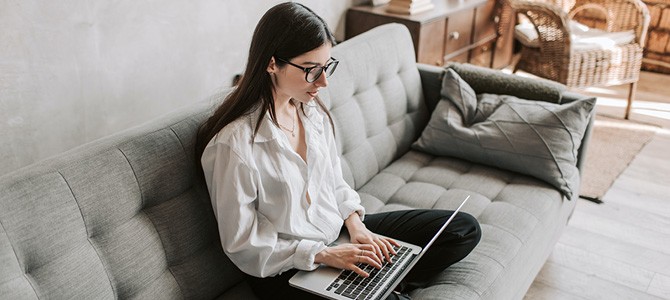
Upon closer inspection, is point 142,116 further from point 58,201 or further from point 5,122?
point 58,201

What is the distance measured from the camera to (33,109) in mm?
2137

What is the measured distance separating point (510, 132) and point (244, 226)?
121cm

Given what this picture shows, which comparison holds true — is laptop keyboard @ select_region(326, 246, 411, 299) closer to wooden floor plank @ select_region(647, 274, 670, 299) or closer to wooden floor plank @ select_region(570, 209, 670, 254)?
wooden floor plank @ select_region(647, 274, 670, 299)

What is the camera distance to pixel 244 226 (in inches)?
59.8

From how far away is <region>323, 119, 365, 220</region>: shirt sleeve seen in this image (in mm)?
1805

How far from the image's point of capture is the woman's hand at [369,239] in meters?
1.66

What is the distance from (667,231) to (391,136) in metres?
1.25

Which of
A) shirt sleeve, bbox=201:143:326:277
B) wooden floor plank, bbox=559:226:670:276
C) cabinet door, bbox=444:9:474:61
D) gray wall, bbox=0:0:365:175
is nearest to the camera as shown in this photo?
shirt sleeve, bbox=201:143:326:277

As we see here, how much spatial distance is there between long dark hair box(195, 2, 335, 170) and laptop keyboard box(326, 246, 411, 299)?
1.29 ft

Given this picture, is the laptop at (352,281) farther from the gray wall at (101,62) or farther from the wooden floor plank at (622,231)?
the wooden floor plank at (622,231)

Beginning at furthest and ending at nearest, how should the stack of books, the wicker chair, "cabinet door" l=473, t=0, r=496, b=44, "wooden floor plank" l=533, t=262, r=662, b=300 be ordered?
"cabinet door" l=473, t=0, r=496, b=44, the wicker chair, the stack of books, "wooden floor plank" l=533, t=262, r=662, b=300

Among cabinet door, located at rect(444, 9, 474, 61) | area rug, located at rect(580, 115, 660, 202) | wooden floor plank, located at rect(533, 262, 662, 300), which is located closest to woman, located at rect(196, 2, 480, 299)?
wooden floor plank, located at rect(533, 262, 662, 300)

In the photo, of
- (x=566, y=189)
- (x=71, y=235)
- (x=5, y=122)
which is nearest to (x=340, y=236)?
(x=71, y=235)

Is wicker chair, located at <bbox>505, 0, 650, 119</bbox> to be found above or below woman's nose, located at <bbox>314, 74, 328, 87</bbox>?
below
